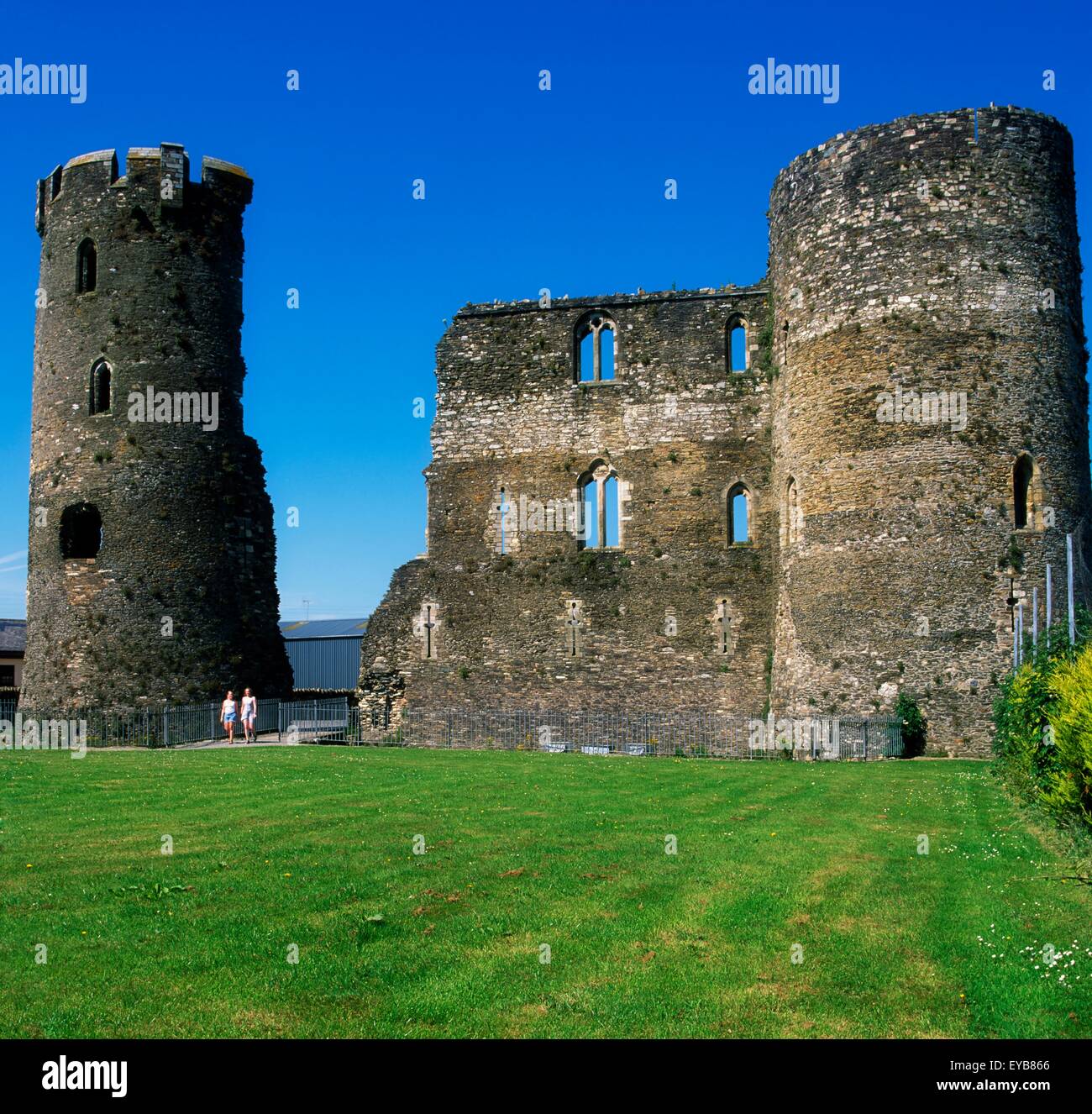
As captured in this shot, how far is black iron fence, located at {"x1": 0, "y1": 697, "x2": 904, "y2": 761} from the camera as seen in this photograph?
1153 inches

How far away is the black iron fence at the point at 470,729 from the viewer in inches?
1153

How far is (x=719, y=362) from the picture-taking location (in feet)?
101

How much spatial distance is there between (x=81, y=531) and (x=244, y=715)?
26.1 feet

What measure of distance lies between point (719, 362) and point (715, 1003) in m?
25.0

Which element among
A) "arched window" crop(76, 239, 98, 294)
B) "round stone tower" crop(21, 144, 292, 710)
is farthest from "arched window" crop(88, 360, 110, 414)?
Result: "arched window" crop(76, 239, 98, 294)

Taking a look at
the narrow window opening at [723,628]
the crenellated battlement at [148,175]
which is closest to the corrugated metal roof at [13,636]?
the crenellated battlement at [148,175]

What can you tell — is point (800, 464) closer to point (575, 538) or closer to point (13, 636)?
point (575, 538)

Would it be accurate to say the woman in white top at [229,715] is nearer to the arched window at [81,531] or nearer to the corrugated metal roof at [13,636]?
the arched window at [81,531]

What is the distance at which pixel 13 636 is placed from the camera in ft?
192

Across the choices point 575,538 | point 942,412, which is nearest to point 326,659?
point 575,538

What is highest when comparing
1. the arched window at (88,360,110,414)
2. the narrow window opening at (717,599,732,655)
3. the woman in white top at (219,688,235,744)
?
the arched window at (88,360,110,414)

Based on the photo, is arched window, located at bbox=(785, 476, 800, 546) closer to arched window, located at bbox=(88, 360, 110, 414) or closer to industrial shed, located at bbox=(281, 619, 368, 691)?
arched window, located at bbox=(88, 360, 110, 414)

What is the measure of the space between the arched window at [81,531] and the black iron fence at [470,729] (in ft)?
14.9

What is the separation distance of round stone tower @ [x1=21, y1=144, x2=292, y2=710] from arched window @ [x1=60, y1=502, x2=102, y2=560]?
2.3 inches
